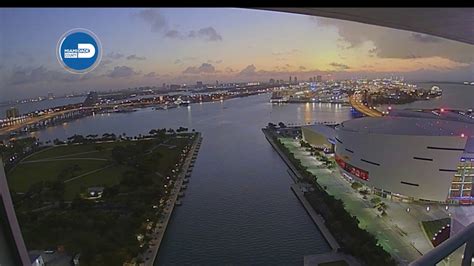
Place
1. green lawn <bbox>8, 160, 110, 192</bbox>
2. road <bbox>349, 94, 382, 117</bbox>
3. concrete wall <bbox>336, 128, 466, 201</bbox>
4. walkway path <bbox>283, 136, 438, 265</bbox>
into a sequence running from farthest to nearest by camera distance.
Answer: road <bbox>349, 94, 382, 117</bbox> → green lawn <bbox>8, 160, 110, 192</bbox> → concrete wall <bbox>336, 128, 466, 201</bbox> → walkway path <bbox>283, 136, 438, 265</bbox>

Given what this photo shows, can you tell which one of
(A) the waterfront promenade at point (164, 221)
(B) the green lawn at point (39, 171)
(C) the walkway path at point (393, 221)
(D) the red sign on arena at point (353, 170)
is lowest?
(C) the walkway path at point (393, 221)

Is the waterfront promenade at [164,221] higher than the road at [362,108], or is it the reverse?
the road at [362,108]

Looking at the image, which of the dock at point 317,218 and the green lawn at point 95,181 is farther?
the green lawn at point 95,181

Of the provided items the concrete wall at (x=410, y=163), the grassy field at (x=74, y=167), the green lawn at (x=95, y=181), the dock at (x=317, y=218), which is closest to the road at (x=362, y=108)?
the concrete wall at (x=410, y=163)

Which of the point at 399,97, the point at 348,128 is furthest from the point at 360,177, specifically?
the point at 399,97

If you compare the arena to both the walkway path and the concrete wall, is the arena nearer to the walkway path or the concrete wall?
the concrete wall

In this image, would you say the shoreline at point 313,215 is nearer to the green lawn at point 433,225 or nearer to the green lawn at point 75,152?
the green lawn at point 433,225

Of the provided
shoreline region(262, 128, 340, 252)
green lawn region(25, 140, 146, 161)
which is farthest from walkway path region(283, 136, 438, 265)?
green lawn region(25, 140, 146, 161)
